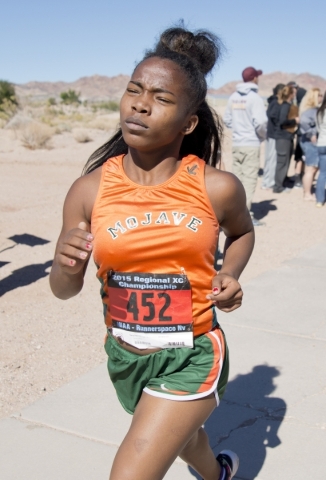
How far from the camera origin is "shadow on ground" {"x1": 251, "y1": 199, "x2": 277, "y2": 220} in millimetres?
11536

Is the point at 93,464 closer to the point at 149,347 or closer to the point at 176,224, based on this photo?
the point at 149,347

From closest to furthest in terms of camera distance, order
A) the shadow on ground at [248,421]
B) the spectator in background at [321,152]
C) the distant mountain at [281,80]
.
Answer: the shadow on ground at [248,421]
the spectator in background at [321,152]
the distant mountain at [281,80]

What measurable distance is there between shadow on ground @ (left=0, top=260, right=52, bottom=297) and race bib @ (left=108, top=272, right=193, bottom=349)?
4630 millimetres

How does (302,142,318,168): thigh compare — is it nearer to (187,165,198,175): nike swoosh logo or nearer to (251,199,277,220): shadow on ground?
(251,199,277,220): shadow on ground

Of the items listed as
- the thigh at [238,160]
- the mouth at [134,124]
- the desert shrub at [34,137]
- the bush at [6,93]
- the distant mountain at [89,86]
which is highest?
the mouth at [134,124]

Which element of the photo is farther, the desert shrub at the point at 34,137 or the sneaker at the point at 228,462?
the desert shrub at the point at 34,137

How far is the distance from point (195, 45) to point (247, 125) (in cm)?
691

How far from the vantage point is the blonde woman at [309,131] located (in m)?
12.3

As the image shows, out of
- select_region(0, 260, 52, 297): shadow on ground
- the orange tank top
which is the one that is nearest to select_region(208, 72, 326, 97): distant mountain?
select_region(0, 260, 52, 297): shadow on ground

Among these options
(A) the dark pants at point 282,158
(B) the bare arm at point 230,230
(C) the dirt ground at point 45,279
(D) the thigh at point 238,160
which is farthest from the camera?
(A) the dark pants at point 282,158

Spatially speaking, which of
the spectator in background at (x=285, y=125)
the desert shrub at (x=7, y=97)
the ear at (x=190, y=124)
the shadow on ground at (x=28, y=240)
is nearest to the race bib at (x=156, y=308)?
the ear at (x=190, y=124)

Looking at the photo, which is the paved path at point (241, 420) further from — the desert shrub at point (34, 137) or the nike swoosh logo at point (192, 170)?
the desert shrub at point (34, 137)

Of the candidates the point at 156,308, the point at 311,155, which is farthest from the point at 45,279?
the point at 311,155

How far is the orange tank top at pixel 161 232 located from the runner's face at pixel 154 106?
170 mm
